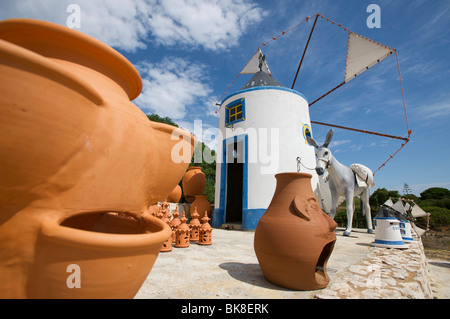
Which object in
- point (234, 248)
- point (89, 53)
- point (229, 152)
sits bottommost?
point (234, 248)

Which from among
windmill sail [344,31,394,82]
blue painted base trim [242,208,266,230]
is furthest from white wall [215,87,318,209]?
windmill sail [344,31,394,82]

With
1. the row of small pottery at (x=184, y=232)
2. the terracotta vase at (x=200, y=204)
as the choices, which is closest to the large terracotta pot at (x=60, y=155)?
the row of small pottery at (x=184, y=232)

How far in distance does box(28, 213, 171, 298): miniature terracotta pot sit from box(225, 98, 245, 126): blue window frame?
8702mm

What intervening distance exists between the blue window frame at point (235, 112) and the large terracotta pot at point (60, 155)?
8.38 m

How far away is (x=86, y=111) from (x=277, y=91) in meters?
9.29

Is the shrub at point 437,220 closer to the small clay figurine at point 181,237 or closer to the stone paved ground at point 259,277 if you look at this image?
the stone paved ground at point 259,277

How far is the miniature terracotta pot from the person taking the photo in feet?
3.91

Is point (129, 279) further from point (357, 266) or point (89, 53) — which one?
point (357, 266)

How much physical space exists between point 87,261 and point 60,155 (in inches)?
24.1

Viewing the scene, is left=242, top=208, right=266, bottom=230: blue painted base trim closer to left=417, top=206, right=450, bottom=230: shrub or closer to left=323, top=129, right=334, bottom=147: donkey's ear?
left=323, top=129, right=334, bottom=147: donkey's ear

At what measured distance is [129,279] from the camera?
4.53ft

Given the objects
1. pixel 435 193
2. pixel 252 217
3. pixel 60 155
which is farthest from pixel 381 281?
pixel 435 193

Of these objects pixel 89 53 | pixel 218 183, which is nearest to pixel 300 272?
pixel 89 53
